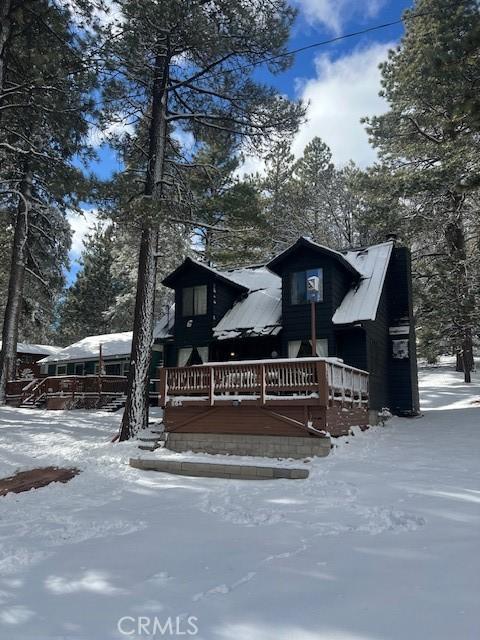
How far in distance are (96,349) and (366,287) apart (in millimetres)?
20831

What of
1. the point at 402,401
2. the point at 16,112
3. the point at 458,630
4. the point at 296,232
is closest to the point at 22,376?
the point at 296,232

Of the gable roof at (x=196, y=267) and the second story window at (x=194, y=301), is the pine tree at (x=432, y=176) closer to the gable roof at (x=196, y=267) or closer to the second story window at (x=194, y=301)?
the gable roof at (x=196, y=267)

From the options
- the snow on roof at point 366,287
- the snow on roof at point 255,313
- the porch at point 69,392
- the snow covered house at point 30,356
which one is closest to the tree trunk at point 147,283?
the snow on roof at point 255,313

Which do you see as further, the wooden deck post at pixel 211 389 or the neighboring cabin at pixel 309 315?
the neighboring cabin at pixel 309 315

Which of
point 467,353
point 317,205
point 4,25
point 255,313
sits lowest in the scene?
point 467,353

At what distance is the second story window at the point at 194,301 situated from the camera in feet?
59.3

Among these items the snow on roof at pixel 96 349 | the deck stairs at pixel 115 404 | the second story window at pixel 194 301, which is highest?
the second story window at pixel 194 301

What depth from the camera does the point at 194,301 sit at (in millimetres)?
18297

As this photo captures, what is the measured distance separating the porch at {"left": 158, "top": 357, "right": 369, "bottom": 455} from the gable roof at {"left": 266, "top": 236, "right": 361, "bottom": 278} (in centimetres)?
465

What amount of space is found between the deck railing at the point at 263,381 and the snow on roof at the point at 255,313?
4.40 meters

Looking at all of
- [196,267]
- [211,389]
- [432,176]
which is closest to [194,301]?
[196,267]

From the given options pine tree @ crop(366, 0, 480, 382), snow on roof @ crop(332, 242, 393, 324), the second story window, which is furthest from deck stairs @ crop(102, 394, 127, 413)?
pine tree @ crop(366, 0, 480, 382)

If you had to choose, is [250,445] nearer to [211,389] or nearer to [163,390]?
[211,389]

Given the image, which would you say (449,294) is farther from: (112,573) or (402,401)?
(112,573)
